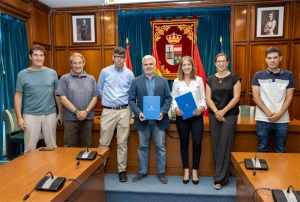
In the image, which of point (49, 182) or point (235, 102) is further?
point (235, 102)

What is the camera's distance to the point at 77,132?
2654 mm

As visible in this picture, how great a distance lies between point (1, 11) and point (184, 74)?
2.98 metres

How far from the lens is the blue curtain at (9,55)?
3.70 meters

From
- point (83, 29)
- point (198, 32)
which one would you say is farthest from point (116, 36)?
point (198, 32)

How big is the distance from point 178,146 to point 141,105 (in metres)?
0.66

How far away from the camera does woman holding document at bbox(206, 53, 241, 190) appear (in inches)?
94.8

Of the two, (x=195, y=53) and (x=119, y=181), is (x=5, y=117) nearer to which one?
(x=119, y=181)

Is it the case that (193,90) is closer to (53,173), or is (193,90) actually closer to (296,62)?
(53,173)

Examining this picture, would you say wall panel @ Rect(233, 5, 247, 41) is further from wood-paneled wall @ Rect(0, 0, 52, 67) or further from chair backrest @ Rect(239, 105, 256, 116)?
wood-paneled wall @ Rect(0, 0, 52, 67)

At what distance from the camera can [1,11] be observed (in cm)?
370

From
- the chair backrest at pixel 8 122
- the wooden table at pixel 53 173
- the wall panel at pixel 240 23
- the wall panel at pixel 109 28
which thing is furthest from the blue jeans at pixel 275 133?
the wall panel at pixel 109 28

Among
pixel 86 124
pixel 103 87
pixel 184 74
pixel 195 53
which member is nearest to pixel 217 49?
pixel 195 53

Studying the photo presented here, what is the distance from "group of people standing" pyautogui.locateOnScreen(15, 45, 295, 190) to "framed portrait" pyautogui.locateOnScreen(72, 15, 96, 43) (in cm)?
271

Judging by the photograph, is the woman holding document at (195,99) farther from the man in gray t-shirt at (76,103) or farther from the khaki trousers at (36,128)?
the khaki trousers at (36,128)
